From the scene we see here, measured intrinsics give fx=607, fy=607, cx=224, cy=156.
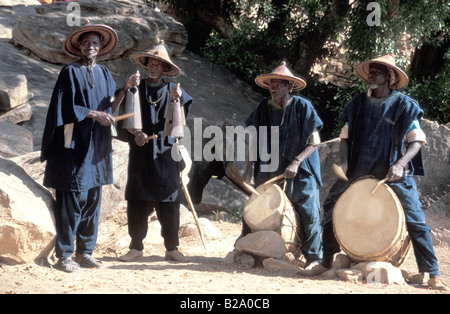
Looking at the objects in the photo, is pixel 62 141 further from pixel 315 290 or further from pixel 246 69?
pixel 246 69

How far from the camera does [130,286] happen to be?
471cm

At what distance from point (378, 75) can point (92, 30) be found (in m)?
2.58

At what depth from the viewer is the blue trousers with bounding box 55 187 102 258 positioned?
5.32 metres

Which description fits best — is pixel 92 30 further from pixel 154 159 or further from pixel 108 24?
pixel 108 24

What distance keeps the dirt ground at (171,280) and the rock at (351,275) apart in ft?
0.18

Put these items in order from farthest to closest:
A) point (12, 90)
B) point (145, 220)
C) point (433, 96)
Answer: point (433, 96) < point (12, 90) < point (145, 220)

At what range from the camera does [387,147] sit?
206 inches

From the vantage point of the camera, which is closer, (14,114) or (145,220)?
(145,220)

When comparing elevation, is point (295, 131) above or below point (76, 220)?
above

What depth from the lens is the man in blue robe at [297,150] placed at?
5.74m

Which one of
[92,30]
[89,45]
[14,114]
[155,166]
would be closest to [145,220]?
[155,166]

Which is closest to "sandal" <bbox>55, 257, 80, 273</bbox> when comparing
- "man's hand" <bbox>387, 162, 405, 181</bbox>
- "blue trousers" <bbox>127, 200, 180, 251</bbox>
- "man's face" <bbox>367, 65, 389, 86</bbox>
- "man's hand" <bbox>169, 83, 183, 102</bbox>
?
"blue trousers" <bbox>127, 200, 180, 251</bbox>

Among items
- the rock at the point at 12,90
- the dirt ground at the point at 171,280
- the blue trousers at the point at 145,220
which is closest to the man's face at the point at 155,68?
the blue trousers at the point at 145,220

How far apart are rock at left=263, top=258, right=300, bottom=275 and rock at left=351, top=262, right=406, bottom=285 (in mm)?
704
